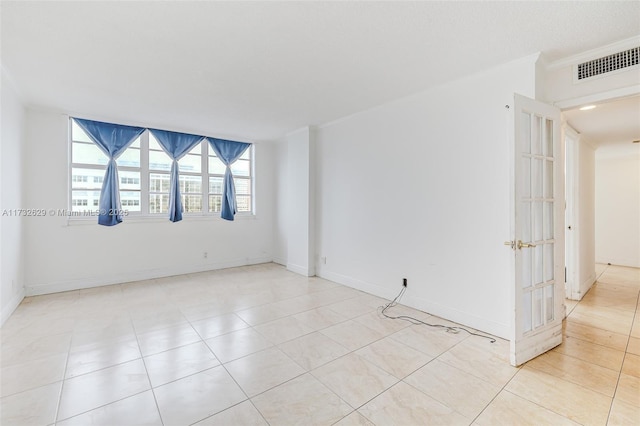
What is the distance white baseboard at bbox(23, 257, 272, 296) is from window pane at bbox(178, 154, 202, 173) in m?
1.85

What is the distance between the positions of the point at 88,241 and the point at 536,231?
231 inches

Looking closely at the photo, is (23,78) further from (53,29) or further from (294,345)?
(294,345)

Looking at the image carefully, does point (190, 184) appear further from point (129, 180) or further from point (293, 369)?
point (293, 369)

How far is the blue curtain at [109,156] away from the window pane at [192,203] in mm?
1049

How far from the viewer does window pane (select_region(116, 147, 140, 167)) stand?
475 centimetres

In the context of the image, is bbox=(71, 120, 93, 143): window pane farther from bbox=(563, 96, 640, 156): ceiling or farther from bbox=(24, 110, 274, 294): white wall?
bbox=(563, 96, 640, 156): ceiling

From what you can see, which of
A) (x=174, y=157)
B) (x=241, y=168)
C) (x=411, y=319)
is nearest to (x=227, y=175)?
(x=241, y=168)

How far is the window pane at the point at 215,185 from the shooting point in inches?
225

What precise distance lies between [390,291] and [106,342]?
3.18 m

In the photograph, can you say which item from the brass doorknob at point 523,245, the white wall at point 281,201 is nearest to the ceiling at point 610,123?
the brass doorknob at point 523,245

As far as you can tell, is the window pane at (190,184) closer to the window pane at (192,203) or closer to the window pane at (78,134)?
the window pane at (192,203)

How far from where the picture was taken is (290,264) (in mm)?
5652

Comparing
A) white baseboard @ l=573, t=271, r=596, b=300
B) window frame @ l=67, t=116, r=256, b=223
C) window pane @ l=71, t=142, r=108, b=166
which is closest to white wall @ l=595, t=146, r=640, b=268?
white baseboard @ l=573, t=271, r=596, b=300

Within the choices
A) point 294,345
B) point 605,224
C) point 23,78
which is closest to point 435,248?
point 294,345
